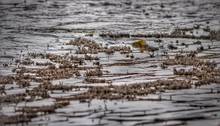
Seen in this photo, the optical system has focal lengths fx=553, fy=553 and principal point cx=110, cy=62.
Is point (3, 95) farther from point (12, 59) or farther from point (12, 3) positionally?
point (12, 3)

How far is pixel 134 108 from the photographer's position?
376 inches

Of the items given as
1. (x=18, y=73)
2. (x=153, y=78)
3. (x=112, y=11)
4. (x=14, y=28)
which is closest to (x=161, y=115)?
(x=153, y=78)

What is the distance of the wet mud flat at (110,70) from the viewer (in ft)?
30.3

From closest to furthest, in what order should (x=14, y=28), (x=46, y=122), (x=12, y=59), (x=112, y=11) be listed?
(x=46, y=122)
(x=12, y=59)
(x=14, y=28)
(x=112, y=11)

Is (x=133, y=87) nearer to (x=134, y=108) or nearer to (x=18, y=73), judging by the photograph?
(x=134, y=108)

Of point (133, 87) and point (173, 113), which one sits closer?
point (173, 113)

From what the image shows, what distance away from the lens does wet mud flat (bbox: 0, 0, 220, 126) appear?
30.3ft

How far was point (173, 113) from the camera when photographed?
362 inches

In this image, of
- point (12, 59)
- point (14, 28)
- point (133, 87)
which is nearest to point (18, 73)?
point (12, 59)

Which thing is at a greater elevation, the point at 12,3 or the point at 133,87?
the point at 12,3

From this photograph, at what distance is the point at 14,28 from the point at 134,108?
12.5m

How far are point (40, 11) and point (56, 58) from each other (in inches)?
516

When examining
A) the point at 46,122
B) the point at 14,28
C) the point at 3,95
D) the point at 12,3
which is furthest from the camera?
the point at 12,3

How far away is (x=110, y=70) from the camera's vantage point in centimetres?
1303
